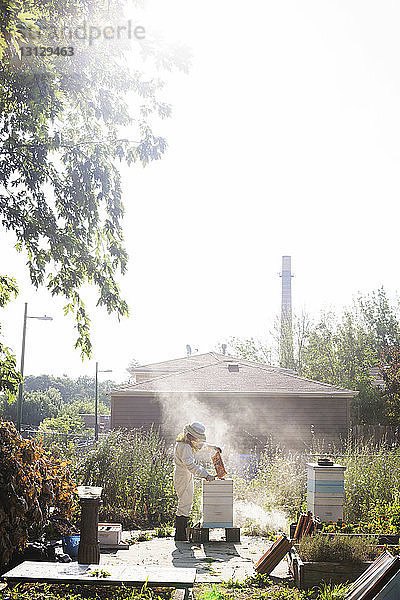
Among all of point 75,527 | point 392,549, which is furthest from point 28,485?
point 392,549

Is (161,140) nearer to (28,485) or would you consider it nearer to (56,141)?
(56,141)

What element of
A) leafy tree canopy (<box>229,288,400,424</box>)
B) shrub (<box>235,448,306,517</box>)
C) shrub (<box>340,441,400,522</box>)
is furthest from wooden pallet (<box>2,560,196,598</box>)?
leafy tree canopy (<box>229,288,400,424</box>)

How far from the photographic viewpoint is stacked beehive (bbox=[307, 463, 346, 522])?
888 cm

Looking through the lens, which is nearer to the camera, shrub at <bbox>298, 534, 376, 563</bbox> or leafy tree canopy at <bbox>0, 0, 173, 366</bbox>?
shrub at <bbox>298, 534, 376, 563</bbox>

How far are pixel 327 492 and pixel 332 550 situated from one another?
2060mm

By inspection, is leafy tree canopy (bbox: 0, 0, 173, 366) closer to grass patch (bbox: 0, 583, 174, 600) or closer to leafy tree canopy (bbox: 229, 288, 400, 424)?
grass patch (bbox: 0, 583, 174, 600)

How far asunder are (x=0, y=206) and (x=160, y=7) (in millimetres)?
3928

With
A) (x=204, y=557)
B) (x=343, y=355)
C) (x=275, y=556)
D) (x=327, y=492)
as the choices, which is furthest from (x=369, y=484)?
(x=343, y=355)

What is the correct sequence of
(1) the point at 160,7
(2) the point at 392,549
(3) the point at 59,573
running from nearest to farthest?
(3) the point at 59,573 < (2) the point at 392,549 < (1) the point at 160,7

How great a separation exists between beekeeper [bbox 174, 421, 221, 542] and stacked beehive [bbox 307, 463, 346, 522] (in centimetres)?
142

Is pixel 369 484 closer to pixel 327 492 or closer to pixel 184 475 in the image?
pixel 327 492

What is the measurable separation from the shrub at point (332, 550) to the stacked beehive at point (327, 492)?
1.76 metres

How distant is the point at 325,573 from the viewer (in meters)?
6.72

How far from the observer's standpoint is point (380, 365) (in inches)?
1177
